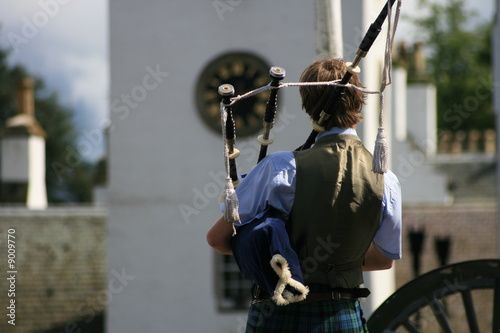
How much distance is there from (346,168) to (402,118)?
22493 mm

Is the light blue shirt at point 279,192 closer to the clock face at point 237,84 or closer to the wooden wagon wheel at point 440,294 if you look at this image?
the wooden wagon wheel at point 440,294

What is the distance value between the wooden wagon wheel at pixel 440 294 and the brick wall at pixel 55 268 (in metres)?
12.1

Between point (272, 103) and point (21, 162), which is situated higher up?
point (272, 103)

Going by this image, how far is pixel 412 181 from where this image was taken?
23375 mm

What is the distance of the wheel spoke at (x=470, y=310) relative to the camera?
3715 millimetres

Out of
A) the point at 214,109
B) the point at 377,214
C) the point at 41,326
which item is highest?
the point at 214,109

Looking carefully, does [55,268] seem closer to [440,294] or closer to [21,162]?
[21,162]

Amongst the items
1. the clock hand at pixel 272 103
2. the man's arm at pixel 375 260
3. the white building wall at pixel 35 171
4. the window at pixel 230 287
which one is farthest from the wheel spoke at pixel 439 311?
the white building wall at pixel 35 171

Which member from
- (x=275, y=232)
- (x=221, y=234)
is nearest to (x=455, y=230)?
(x=221, y=234)

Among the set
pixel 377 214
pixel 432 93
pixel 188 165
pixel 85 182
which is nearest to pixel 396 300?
pixel 377 214

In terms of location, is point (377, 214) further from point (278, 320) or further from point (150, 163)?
point (150, 163)

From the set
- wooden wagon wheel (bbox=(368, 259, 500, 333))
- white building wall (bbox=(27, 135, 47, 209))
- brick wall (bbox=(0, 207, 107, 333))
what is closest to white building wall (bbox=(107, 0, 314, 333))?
brick wall (bbox=(0, 207, 107, 333))

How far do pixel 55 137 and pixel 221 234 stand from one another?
39609 millimetres

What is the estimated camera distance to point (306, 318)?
10.3ft
